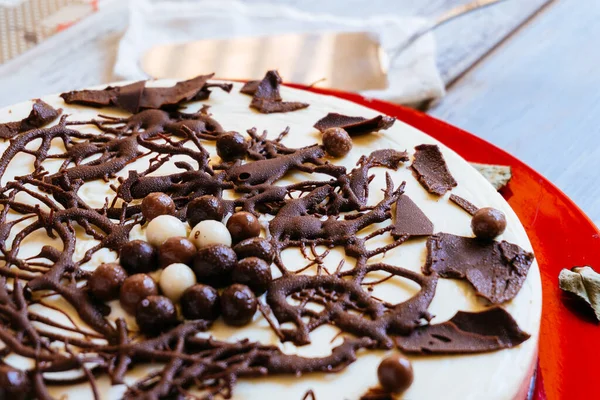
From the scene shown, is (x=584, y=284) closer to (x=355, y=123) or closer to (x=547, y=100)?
(x=355, y=123)

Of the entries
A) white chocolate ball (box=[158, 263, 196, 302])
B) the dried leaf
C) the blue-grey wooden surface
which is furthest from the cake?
the blue-grey wooden surface

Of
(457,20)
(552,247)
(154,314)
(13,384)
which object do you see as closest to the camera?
(13,384)

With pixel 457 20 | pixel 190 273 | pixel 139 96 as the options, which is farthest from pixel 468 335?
pixel 457 20

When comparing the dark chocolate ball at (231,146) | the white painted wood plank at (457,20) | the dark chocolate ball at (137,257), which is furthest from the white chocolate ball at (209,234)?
the white painted wood plank at (457,20)

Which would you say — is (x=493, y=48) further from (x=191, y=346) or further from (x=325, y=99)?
(x=191, y=346)

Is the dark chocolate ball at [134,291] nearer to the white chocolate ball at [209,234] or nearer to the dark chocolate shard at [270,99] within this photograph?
the white chocolate ball at [209,234]

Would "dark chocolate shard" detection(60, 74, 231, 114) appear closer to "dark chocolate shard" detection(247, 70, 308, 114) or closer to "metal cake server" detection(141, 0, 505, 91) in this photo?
"dark chocolate shard" detection(247, 70, 308, 114)
